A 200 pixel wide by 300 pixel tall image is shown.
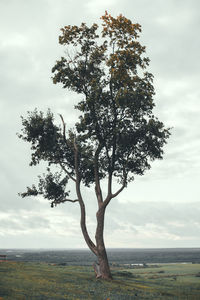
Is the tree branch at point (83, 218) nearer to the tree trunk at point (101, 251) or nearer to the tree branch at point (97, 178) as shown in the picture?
the tree trunk at point (101, 251)

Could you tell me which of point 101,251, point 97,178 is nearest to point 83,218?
point 101,251

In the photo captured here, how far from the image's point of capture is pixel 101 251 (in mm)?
34750

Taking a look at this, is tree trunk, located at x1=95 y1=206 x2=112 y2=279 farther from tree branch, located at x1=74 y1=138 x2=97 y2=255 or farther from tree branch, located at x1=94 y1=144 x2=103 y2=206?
tree branch, located at x1=94 y1=144 x2=103 y2=206

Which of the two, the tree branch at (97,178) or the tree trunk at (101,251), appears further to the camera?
the tree branch at (97,178)

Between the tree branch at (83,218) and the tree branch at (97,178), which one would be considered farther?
the tree branch at (97,178)

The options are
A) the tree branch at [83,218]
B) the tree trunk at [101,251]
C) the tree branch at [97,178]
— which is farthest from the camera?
the tree branch at [97,178]

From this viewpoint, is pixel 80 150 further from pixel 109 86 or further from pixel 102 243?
pixel 102 243

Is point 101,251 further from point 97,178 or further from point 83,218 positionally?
point 97,178

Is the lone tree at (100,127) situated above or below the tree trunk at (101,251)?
above

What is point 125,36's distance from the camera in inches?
1447

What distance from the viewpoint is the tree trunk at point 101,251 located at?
33938 millimetres

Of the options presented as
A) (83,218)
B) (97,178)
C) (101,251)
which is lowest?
(101,251)

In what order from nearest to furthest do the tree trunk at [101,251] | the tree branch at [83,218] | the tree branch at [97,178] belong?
the tree trunk at [101,251], the tree branch at [83,218], the tree branch at [97,178]

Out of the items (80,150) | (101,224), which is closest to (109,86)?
(80,150)
